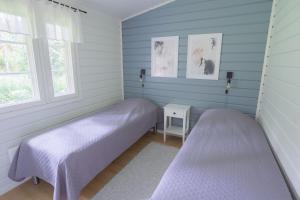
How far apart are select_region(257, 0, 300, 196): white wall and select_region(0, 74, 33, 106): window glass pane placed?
8.61 ft

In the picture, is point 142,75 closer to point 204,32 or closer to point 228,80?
point 204,32

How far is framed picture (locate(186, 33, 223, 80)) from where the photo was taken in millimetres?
2496

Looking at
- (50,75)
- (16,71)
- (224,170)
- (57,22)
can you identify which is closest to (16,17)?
(57,22)

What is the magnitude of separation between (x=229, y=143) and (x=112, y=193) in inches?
52.9

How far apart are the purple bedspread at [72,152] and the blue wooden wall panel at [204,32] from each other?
1.17 m

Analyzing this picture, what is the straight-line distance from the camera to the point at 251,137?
1677mm

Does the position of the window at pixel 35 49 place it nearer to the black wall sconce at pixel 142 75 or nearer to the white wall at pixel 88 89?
the white wall at pixel 88 89

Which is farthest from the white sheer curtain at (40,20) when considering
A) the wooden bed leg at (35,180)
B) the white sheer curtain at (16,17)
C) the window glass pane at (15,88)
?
the wooden bed leg at (35,180)

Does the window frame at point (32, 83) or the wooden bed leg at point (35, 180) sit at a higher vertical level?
the window frame at point (32, 83)

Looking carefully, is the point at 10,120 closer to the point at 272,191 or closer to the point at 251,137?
the point at 272,191

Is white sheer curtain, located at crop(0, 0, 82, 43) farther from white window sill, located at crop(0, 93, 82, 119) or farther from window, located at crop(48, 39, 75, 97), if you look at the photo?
white window sill, located at crop(0, 93, 82, 119)

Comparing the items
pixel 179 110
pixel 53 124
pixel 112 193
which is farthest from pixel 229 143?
pixel 53 124

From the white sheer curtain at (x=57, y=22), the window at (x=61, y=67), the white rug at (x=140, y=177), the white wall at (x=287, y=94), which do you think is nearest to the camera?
the white wall at (x=287, y=94)

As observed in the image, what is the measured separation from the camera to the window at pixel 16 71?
1.68 m
